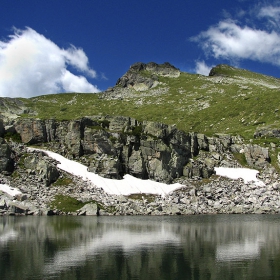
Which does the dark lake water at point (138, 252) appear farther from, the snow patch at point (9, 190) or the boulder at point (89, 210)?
the snow patch at point (9, 190)

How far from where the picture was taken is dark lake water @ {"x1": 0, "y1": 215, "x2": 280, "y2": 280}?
24969mm

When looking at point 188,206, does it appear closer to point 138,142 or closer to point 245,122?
Answer: point 138,142

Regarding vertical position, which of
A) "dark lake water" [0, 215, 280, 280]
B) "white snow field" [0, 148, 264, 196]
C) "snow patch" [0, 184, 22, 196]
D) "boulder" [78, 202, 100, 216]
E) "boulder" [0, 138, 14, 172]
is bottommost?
"dark lake water" [0, 215, 280, 280]

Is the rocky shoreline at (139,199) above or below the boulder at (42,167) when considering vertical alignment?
below

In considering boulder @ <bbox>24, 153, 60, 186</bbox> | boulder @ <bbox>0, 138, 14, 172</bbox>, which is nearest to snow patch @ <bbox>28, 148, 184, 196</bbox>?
boulder @ <bbox>24, 153, 60, 186</bbox>

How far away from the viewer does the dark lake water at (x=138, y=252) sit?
24969 mm

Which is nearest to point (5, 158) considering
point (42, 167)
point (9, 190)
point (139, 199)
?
point (42, 167)

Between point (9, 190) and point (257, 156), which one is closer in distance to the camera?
point (9, 190)

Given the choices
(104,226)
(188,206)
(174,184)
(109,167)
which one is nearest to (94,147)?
(109,167)

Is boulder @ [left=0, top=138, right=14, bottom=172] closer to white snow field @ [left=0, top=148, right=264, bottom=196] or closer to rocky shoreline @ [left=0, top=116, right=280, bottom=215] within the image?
rocky shoreline @ [left=0, top=116, right=280, bottom=215]

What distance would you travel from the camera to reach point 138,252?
32562 millimetres

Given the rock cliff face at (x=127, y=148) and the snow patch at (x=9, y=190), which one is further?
the rock cliff face at (x=127, y=148)

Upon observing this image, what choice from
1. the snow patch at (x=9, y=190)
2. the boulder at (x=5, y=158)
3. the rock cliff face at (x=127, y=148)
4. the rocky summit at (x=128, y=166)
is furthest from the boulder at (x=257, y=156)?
the boulder at (x=5, y=158)

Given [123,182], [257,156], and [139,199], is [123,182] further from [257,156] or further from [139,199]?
[257,156]
